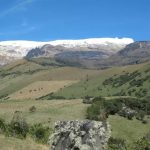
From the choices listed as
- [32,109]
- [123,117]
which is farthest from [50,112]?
[123,117]

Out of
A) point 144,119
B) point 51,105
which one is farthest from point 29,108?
point 144,119

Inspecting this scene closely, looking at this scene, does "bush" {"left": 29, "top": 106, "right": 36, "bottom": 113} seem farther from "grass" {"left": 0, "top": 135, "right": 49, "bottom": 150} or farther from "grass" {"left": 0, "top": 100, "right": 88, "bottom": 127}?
"grass" {"left": 0, "top": 135, "right": 49, "bottom": 150}

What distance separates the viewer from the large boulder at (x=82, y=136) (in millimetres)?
30797

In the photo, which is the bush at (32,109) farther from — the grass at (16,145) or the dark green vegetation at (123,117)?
the grass at (16,145)

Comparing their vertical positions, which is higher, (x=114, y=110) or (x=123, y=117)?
(x=114, y=110)

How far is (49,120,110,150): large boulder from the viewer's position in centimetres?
3080

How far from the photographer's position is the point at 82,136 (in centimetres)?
3122

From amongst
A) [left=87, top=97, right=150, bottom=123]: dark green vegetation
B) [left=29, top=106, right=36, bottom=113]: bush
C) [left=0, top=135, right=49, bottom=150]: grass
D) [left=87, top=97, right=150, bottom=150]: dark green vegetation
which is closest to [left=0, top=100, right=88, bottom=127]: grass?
[left=29, top=106, right=36, bottom=113]: bush

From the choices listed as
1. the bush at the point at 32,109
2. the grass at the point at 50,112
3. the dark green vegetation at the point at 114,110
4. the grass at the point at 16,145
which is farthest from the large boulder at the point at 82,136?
the bush at the point at 32,109

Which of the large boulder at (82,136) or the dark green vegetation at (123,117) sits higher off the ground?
the large boulder at (82,136)

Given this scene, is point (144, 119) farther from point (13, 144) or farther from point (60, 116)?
point (13, 144)

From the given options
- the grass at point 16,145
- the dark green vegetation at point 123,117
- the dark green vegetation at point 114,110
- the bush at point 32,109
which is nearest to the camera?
the grass at point 16,145

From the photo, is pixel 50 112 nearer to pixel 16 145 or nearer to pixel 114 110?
pixel 114 110

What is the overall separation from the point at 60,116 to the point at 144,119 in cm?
3089
